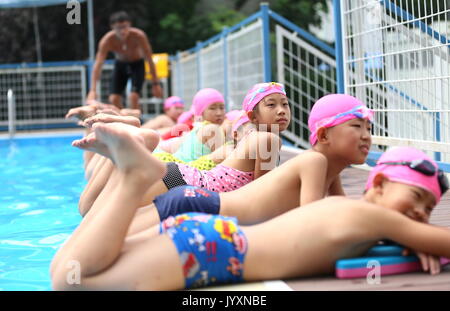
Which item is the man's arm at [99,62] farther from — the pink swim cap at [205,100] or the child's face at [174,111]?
the pink swim cap at [205,100]

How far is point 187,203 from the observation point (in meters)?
3.15

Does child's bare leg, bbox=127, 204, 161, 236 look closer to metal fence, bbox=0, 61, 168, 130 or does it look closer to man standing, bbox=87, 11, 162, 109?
man standing, bbox=87, 11, 162, 109

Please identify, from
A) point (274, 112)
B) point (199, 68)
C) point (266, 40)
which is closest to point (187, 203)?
point (274, 112)

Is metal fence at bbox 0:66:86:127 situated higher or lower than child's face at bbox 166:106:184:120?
higher

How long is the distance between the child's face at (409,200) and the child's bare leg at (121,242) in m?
0.90

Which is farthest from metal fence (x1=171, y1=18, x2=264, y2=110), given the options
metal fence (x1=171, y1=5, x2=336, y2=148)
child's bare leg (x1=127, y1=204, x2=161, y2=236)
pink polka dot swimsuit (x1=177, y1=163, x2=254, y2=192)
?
child's bare leg (x1=127, y1=204, x2=161, y2=236)

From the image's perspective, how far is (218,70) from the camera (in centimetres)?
1105

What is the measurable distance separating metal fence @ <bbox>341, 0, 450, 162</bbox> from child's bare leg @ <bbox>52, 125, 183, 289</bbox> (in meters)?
2.62

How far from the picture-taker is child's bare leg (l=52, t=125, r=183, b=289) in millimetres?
2477

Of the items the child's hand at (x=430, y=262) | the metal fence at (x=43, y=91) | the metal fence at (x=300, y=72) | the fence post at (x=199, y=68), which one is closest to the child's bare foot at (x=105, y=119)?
the child's hand at (x=430, y=262)

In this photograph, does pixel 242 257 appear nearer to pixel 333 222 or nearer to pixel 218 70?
pixel 333 222

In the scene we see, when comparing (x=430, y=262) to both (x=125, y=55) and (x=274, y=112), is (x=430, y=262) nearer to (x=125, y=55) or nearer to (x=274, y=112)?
(x=274, y=112)

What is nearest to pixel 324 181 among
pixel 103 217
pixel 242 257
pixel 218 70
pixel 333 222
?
pixel 333 222

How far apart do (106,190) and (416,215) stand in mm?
1673
